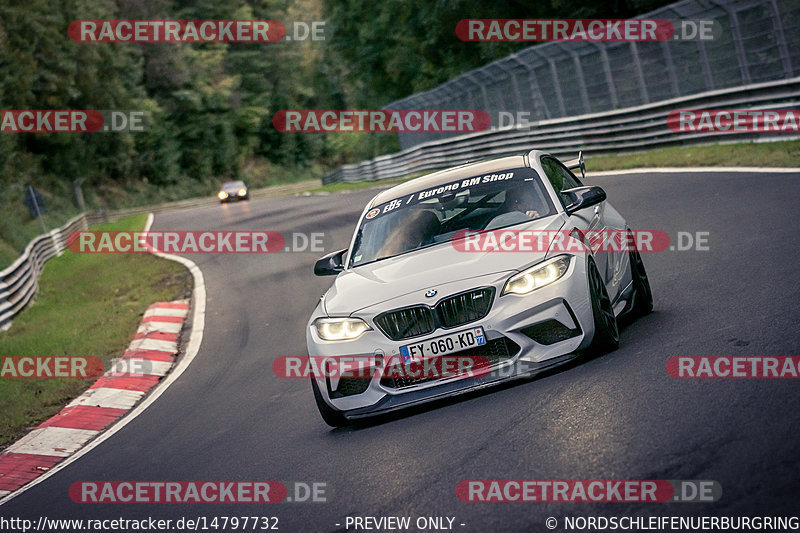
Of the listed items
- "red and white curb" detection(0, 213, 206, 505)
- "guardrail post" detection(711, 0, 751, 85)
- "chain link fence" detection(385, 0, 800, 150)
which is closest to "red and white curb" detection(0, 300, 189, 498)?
"red and white curb" detection(0, 213, 206, 505)

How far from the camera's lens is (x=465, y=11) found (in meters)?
46.5

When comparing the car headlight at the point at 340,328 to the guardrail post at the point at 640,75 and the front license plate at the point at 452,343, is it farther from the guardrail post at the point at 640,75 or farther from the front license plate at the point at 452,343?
the guardrail post at the point at 640,75

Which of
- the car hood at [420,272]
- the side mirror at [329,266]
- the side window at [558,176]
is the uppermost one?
the side window at [558,176]

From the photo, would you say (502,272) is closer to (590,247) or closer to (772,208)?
(590,247)

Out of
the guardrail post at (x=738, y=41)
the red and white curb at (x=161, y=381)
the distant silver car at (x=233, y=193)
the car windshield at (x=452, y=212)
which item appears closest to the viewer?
the car windshield at (x=452, y=212)

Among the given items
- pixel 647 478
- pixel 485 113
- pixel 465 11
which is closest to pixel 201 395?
pixel 647 478

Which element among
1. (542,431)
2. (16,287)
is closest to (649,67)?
(16,287)

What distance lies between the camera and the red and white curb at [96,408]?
8.59 m

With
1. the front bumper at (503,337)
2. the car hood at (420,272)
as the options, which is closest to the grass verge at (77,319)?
the car hood at (420,272)

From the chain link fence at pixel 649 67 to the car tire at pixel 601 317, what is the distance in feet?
47.7

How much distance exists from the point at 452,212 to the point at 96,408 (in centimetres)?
439

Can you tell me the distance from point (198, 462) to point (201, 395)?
2.62 m

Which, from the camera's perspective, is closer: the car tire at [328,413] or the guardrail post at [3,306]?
the car tire at [328,413]

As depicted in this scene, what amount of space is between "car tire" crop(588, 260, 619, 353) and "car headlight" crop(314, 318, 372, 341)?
147 cm
